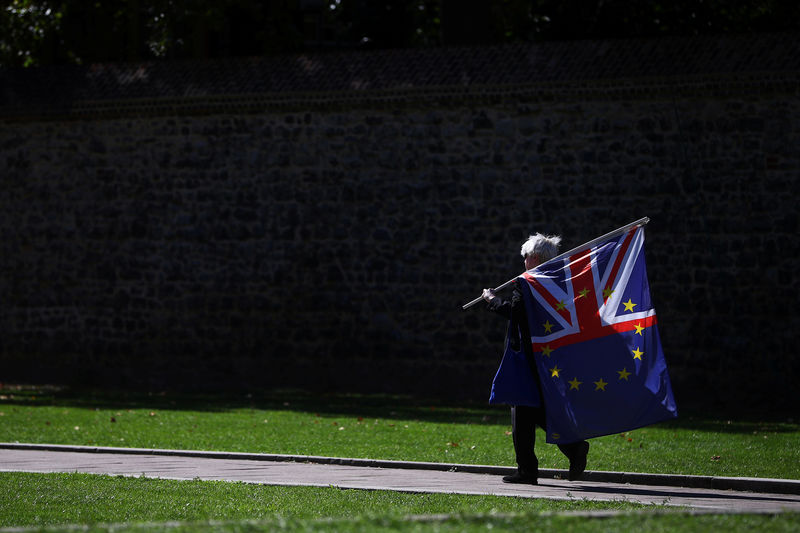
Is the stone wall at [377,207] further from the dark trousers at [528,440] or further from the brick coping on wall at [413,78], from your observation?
the dark trousers at [528,440]

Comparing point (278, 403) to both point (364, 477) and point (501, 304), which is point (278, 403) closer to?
point (364, 477)

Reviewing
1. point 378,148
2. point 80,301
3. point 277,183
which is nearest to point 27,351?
point 80,301

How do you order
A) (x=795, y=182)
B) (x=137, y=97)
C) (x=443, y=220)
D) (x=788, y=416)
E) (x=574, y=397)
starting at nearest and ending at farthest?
(x=574, y=397), (x=788, y=416), (x=795, y=182), (x=443, y=220), (x=137, y=97)

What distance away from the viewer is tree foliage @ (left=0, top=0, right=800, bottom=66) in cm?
2042

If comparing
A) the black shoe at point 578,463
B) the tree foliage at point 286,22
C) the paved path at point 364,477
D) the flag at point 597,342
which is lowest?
the paved path at point 364,477

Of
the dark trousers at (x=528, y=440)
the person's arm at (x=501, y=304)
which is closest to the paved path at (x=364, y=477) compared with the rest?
the dark trousers at (x=528, y=440)

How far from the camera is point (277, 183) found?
660 inches

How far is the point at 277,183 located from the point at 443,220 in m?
2.70

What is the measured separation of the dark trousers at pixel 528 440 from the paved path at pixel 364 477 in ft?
0.60

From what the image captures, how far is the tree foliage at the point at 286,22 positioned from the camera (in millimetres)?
20422

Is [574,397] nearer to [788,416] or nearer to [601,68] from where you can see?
[788,416]

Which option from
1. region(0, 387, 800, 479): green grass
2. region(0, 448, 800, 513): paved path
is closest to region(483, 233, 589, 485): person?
region(0, 448, 800, 513): paved path


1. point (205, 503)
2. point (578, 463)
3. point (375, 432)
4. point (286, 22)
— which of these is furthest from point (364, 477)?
point (286, 22)

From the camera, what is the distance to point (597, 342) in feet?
27.5
